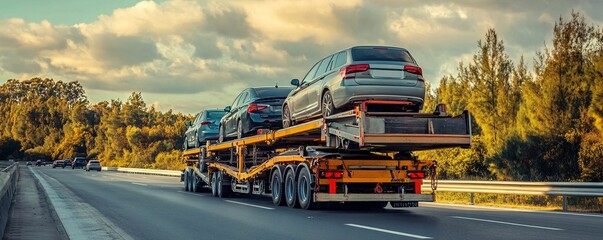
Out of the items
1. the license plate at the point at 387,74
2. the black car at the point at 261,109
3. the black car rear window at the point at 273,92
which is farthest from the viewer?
the black car rear window at the point at 273,92

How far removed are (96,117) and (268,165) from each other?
144825 millimetres

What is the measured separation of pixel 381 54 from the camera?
12.5m

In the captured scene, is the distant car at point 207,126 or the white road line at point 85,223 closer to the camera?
the white road line at point 85,223

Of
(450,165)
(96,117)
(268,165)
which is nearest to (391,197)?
(268,165)

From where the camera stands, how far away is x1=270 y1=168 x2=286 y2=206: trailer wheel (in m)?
14.9

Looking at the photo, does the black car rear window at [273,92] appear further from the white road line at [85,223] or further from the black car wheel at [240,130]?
the white road line at [85,223]

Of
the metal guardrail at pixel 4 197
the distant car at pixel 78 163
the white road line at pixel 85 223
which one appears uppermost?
the distant car at pixel 78 163

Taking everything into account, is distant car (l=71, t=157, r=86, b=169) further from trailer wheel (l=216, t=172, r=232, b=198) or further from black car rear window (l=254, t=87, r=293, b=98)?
black car rear window (l=254, t=87, r=293, b=98)

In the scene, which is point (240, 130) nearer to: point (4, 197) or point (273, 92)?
point (273, 92)

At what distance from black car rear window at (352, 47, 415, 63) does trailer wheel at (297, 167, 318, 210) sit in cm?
265

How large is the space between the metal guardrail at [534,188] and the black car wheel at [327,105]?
5.46 metres

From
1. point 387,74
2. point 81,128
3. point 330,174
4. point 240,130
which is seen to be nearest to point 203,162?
point 240,130

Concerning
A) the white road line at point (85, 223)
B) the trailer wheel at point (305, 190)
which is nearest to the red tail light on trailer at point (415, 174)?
the trailer wheel at point (305, 190)

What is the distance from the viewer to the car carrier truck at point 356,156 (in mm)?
11508
